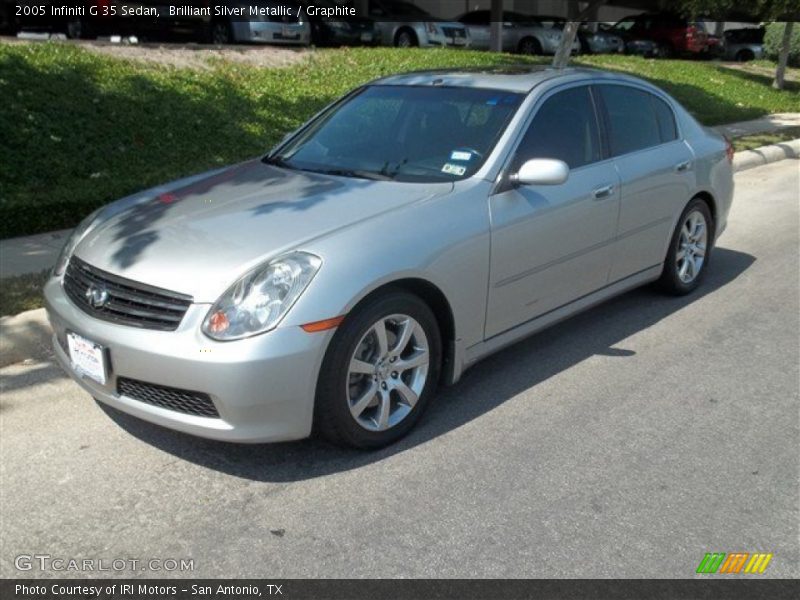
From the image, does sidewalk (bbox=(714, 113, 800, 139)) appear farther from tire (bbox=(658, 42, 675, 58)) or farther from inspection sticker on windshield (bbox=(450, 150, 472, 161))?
tire (bbox=(658, 42, 675, 58))

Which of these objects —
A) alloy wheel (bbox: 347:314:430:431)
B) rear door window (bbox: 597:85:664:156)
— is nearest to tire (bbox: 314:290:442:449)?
alloy wheel (bbox: 347:314:430:431)

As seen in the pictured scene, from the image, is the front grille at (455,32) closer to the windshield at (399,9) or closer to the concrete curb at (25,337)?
the windshield at (399,9)

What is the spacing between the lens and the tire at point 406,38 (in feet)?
Answer: 74.9

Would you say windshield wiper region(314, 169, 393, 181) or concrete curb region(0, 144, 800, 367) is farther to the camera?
concrete curb region(0, 144, 800, 367)

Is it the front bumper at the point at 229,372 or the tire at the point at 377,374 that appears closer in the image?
the front bumper at the point at 229,372

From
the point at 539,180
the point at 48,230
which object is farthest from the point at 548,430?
the point at 48,230

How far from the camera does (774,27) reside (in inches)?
995

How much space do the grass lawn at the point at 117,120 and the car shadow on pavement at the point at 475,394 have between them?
156 inches

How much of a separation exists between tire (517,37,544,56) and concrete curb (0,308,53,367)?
22885mm

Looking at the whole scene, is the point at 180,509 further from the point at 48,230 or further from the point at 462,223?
the point at 48,230

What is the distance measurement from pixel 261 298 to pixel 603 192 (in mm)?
2324

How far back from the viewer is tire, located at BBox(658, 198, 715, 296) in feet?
19.3

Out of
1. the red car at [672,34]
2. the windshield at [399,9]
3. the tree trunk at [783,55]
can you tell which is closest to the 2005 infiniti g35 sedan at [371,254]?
the tree trunk at [783,55]

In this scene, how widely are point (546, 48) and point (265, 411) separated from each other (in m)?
24.2
